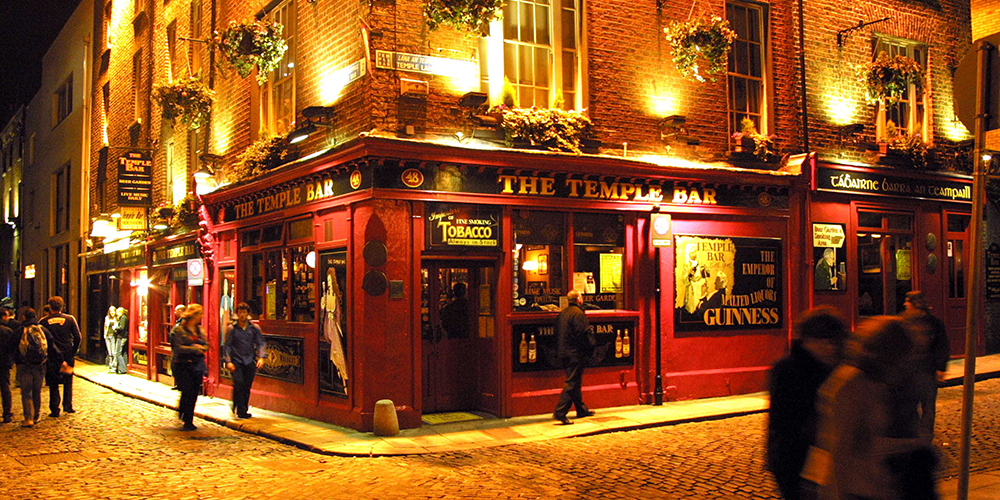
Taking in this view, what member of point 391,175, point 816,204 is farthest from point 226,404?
point 816,204

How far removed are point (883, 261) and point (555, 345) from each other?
25.8ft

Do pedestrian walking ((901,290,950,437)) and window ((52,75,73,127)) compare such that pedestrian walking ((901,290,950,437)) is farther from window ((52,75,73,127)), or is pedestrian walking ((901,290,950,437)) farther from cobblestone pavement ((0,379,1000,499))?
window ((52,75,73,127))

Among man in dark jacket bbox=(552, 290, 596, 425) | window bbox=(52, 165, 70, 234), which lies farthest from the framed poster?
window bbox=(52, 165, 70, 234)

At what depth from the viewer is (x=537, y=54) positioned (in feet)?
43.5

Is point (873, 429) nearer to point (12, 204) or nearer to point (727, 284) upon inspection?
point (727, 284)

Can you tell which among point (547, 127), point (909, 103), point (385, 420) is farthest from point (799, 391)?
point (909, 103)

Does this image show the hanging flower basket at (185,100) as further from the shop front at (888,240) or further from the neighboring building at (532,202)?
the shop front at (888,240)

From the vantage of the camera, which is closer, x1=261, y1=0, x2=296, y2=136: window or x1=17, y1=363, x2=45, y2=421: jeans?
x1=17, y1=363, x2=45, y2=421: jeans

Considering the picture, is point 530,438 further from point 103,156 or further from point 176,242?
point 103,156

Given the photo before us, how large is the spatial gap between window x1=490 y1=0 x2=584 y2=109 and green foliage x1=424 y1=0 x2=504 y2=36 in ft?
3.96

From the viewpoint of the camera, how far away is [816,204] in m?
15.2

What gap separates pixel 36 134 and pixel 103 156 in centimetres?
1220

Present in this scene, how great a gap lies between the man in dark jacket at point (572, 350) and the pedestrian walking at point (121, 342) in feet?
46.8

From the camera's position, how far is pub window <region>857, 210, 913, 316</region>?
15922 mm
